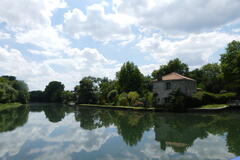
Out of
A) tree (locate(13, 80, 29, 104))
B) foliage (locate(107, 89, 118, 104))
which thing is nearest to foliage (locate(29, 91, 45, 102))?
tree (locate(13, 80, 29, 104))

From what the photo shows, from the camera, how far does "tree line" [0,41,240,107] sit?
3194 cm

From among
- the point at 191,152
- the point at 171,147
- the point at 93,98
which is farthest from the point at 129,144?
the point at 93,98

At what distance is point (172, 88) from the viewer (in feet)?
99.0

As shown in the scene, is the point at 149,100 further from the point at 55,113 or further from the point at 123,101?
the point at 55,113

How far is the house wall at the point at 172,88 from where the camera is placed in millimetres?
29406

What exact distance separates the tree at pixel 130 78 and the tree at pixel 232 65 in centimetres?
2096

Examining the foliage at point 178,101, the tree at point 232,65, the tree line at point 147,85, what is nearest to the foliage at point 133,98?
the tree line at point 147,85

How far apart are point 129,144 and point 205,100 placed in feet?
71.4

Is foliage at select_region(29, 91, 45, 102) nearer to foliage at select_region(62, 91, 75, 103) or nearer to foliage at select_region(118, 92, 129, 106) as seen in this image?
foliage at select_region(62, 91, 75, 103)

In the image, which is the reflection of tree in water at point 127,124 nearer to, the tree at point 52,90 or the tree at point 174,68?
the tree at point 174,68

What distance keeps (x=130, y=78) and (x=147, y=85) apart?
22.2 feet

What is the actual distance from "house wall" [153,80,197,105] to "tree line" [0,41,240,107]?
45.8 inches

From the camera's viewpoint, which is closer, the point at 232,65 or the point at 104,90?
the point at 232,65

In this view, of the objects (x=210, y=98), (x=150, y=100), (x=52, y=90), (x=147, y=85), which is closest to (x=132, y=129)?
(x=150, y=100)
